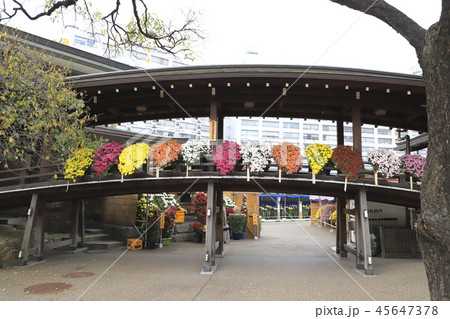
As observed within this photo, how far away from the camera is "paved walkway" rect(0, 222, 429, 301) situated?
7.14 m

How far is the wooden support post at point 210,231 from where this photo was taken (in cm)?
943

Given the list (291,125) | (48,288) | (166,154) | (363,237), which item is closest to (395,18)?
(363,237)

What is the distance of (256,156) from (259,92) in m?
2.59

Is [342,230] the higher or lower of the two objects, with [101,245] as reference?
higher

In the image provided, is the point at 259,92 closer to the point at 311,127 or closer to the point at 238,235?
the point at 238,235

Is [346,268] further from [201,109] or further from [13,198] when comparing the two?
[13,198]

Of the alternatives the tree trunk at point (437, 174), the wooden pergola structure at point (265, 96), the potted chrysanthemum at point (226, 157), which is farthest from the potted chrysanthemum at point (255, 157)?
the tree trunk at point (437, 174)

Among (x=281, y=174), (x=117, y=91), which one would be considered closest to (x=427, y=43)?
(x=281, y=174)

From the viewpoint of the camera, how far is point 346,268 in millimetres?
10281

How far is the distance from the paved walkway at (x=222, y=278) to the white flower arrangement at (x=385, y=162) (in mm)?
3140

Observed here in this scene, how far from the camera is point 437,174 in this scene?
3410mm

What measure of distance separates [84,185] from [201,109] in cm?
532

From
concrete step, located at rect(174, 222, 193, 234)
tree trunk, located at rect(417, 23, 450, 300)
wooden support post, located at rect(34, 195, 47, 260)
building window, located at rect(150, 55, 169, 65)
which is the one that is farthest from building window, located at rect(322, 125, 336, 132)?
tree trunk, located at rect(417, 23, 450, 300)

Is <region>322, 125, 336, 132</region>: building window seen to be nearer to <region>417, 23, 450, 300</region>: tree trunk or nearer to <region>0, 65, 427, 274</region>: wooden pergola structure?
<region>0, 65, 427, 274</region>: wooden pergola structure
